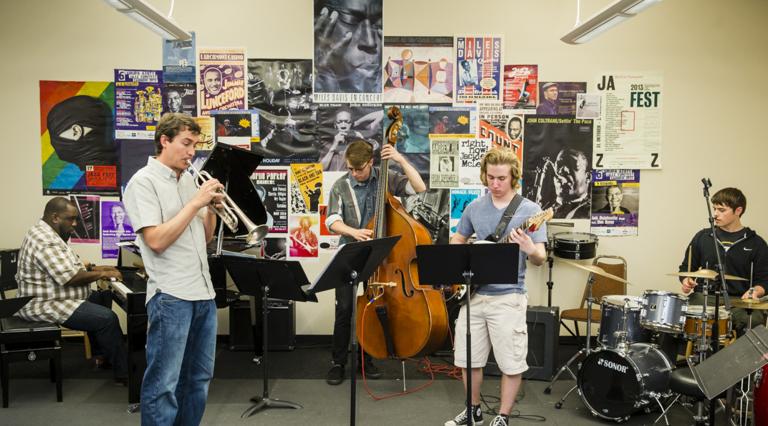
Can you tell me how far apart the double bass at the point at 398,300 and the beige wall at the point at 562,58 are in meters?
2.03

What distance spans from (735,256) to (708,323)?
1.13 metres

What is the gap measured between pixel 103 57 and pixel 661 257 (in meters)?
A: 5.88

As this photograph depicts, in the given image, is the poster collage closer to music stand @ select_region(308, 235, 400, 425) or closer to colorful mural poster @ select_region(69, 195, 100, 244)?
colorful mural poster @ select_region(69, 195, 100, 244)

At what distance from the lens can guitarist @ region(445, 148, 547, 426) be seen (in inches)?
139

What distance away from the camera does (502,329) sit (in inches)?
141

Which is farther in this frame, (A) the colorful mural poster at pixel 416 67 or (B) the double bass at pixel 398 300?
(A) the colorful mural poster at pixel 416 67

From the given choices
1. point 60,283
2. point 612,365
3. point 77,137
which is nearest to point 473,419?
point 612,365

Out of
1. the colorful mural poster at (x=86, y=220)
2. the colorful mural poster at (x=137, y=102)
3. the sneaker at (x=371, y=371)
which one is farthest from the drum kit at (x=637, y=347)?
the colorful mural poster at (x=86, y=220)

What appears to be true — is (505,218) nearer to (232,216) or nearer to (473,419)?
(473,419)

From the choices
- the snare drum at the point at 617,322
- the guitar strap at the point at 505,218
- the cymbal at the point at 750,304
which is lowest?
the snare drum at the point at 617,322

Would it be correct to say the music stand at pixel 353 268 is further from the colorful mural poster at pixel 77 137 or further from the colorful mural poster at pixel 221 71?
the colorful mural poster at pixel 77 137

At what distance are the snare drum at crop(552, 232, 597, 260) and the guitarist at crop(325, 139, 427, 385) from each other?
1.66 m

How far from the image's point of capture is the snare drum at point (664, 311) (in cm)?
412

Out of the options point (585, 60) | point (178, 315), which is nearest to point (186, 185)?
point (178, 315)
